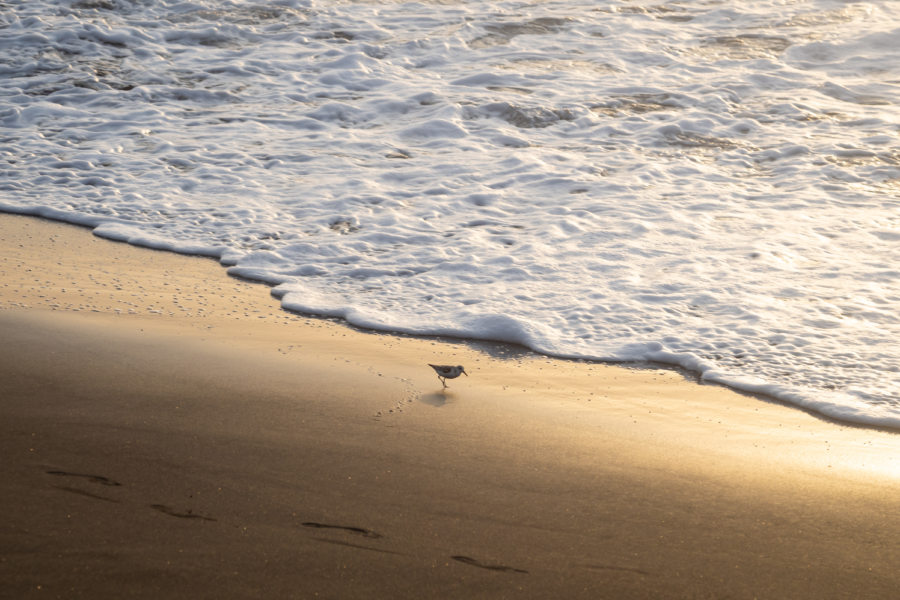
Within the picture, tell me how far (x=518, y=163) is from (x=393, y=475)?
16.4 feet

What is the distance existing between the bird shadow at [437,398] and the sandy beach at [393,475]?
11 millimetres

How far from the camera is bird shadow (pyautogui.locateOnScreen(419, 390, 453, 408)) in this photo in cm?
366

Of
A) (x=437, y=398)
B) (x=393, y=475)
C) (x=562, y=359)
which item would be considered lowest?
(x=562, y=359)

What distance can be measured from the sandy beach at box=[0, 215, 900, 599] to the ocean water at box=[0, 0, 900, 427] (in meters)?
0.62

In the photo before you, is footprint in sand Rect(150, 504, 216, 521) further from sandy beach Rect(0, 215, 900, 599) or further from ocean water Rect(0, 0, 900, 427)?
ocean water Rect(0, 0, 900, 427)

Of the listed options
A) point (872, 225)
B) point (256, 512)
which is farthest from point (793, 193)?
point (256, 512)

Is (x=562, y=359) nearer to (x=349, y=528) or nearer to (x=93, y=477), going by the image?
(x=349, y=528)

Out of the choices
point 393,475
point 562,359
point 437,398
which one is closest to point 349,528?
point 393,475

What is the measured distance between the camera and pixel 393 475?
116 inches

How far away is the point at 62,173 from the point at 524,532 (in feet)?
19.4

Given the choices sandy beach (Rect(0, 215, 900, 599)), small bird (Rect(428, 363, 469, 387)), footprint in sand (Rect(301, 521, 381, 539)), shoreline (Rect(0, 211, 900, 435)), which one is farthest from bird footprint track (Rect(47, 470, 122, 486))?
shoreline (Rect(0, 211, 900, 435))

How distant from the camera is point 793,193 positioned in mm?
6820

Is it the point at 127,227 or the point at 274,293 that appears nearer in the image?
the point at 274,293

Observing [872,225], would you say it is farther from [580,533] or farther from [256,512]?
[256,512]
